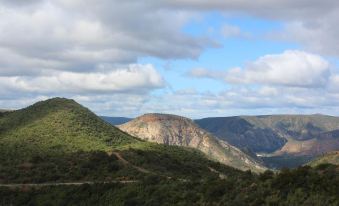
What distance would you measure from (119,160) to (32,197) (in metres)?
31.7

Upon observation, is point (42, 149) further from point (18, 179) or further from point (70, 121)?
point (18, 179)

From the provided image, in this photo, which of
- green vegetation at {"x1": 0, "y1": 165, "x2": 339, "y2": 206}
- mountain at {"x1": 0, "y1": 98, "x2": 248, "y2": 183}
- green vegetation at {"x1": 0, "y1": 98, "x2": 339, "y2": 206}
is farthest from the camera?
Answer: mountain at {"x1": 0, "y1": 98, "x2": 248, "y2": 183}

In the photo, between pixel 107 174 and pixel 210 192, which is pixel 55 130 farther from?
pixel 210 192

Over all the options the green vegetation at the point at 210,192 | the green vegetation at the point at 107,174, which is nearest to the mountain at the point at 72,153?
the green vegetation at the point at 107,174

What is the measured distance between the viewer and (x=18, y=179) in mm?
94312

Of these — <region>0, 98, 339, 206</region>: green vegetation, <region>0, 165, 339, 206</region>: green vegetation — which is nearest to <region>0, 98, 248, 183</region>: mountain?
<region>0, 98, 339, 206</region>: green vegetation

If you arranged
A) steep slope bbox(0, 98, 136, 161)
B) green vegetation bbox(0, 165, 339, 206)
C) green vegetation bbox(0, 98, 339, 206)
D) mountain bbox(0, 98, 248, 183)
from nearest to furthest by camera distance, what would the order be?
green vegetation bbox(0, 165, 339, 206)
green vegetation bbox(0, 98, 339, 206)
mountain bbox(0, 98, 248, 183)
steep slope bbox(0, 98, 136, 161)

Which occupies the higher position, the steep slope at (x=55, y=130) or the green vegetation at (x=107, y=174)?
the steep slope at (x=55, y=130)

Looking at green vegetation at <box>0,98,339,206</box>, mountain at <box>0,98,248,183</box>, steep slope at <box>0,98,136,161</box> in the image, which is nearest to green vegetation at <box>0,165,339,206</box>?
green vegetation at <box>0,98,339,206</box>

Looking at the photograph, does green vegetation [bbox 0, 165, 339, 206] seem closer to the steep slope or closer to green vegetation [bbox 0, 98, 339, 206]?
green vegetation [bbox 0, 98, 339, 206]

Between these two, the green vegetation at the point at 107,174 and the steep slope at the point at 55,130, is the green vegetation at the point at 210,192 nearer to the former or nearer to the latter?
the green vegetation at the point at 107,174

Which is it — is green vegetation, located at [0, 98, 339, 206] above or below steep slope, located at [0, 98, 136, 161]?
below

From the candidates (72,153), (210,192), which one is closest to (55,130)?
(72,153)

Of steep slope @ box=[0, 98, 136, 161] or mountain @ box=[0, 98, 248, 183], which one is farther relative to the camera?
steep slope @ box=[0, 98, 136, 161]
